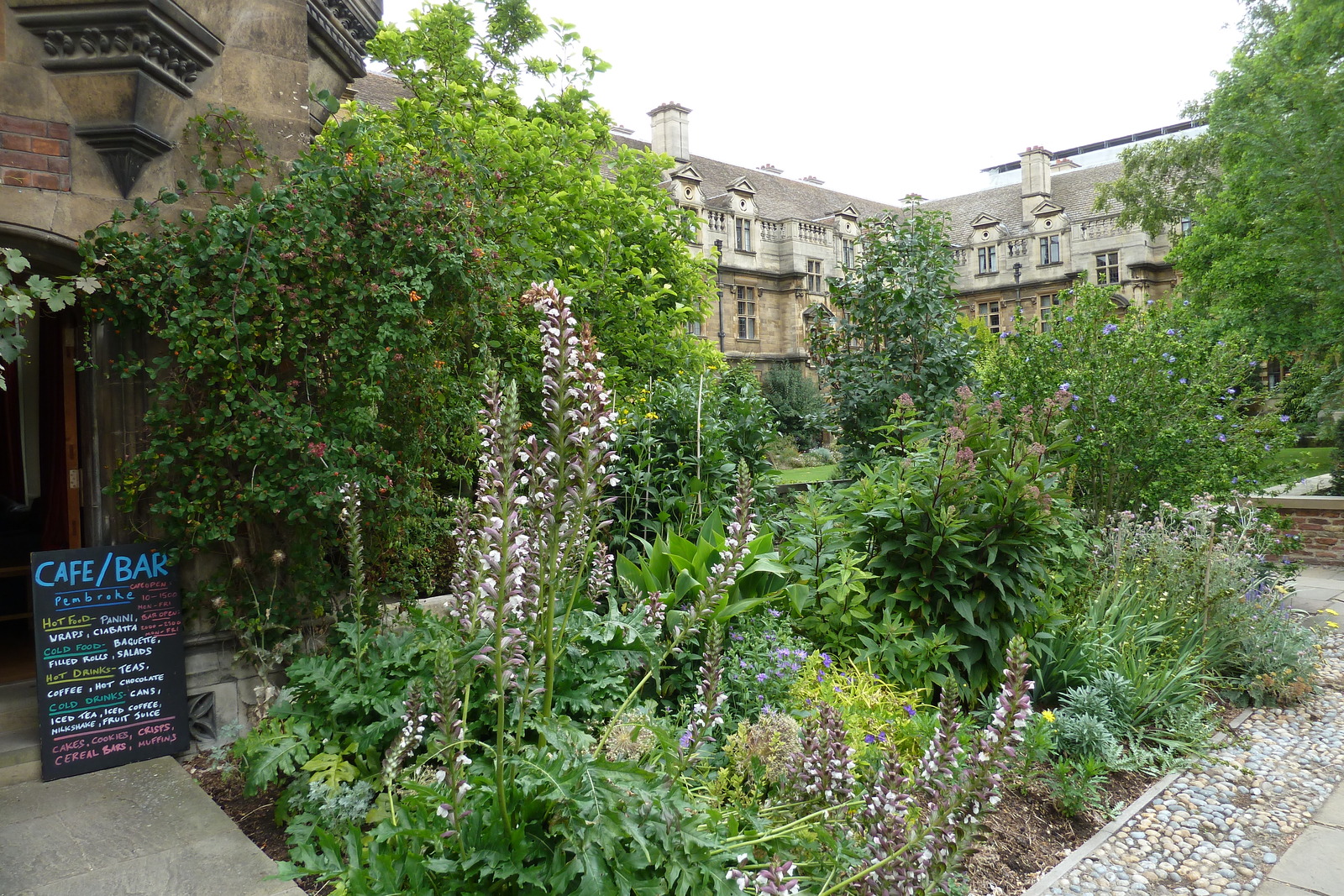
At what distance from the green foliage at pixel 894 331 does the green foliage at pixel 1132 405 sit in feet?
2.38

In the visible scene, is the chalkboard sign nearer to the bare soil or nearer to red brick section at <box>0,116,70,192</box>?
the bare soil

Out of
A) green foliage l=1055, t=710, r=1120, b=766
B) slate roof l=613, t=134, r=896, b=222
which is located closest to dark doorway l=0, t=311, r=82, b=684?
green foliage l=1055, t=710, r=1120, b=766

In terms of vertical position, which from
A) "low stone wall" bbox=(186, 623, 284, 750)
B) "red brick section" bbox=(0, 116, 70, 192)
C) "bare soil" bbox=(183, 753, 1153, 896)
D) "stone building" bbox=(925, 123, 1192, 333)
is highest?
"stone building" bbox=(925, 123, 1192, 333)

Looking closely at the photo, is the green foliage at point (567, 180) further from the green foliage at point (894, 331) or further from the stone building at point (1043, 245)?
the stone building at point (1043, 245)

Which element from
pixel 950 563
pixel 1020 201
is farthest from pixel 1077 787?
pixel 1020 201

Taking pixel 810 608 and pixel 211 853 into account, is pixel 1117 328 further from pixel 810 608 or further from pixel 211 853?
pixel 211 853

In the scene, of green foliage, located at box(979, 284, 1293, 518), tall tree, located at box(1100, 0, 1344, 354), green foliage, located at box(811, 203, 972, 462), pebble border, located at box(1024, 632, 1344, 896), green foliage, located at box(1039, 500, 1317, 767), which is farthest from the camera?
tall tree, located at box(1100, 0, 1344, 354)

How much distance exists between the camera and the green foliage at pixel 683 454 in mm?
5645

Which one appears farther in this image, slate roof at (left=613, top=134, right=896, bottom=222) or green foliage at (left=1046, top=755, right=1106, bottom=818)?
slate roof at (left=613, top=134, right=896, bottom=222)

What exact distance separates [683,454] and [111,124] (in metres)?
3.92

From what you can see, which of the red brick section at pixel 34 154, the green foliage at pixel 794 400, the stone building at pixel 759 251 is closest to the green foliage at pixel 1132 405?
the red brick section at pixel 34 154

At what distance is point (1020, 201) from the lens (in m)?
43.5

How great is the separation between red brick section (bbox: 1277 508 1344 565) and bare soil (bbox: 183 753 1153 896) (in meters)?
8.34

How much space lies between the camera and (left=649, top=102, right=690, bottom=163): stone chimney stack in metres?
33.2
